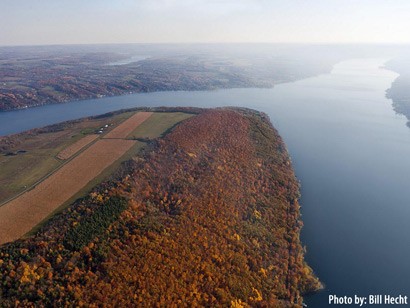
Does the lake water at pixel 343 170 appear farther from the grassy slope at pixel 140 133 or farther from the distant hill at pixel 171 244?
the grassy slope at pixel 140 133

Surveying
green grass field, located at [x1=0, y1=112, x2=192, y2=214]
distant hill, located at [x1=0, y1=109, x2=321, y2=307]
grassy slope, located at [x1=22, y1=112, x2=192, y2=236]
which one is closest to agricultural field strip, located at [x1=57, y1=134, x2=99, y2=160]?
green grass field, located at [x1=0, y1=112, x2=192, y2=214]

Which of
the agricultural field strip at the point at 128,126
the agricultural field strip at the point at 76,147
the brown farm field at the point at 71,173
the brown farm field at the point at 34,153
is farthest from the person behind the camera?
the agricultural field strip at the point at 128,126

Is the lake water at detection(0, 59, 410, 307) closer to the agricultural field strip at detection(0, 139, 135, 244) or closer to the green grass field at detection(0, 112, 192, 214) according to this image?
the green grass field at detection(0, 112, 192, 214)

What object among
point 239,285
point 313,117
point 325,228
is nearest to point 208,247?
point 239,285

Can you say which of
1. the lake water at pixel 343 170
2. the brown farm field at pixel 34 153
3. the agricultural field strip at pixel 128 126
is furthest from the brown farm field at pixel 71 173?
the lake water at pixel 343 170

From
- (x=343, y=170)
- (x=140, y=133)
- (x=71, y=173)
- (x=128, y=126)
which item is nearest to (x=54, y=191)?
(x=71, y=173)

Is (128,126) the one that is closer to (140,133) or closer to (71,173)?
(140,133)
